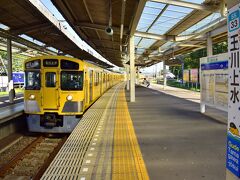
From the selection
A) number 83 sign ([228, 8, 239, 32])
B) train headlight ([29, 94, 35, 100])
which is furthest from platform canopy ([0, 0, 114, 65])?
number 83 sign ([228, 8, 239, 32])

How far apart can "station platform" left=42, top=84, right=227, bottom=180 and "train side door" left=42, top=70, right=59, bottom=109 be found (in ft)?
3.89

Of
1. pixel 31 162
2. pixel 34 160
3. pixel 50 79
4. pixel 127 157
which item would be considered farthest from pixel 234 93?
pixel 50 79

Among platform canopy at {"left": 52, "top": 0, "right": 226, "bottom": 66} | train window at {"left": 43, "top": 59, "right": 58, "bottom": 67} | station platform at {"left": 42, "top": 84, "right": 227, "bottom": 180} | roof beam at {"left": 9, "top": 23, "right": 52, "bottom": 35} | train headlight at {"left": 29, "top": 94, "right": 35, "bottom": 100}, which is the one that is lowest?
station platform at {"left": 42, "top": 84, "right": 227, "bottom": 180}

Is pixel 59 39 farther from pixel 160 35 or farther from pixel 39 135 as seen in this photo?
pixel 39 135

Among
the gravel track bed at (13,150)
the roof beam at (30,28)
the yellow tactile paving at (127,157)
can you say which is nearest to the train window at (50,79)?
the gravel track bed at (13,150)

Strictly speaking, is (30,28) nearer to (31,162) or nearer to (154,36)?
(154,36)

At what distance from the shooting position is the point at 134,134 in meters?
7.05

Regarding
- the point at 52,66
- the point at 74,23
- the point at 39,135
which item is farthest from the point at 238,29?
the point at 74,23

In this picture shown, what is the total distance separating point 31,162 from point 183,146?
3.89 meters

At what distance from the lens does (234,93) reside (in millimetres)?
2297

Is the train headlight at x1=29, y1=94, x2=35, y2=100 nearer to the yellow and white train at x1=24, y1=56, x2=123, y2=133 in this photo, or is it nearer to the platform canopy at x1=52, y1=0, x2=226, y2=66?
the yellow and white train at x1=24, y1=56, x2=123, y2=133

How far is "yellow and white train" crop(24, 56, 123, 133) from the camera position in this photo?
902 cm

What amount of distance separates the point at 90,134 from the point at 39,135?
12.1ft

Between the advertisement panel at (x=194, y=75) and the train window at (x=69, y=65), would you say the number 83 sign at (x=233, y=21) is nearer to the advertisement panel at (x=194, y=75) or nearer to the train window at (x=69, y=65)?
the train window at (x=69, y=65)
